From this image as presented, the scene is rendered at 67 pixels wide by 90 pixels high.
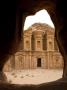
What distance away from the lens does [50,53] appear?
40.7m

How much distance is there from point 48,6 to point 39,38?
105ft

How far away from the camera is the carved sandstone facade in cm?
3938

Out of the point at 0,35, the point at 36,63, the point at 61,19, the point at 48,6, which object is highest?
the point at 48,6

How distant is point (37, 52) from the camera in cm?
4081

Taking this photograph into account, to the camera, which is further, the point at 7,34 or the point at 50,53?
the point at 50,53

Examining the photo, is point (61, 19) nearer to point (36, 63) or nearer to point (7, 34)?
point (7, 34)

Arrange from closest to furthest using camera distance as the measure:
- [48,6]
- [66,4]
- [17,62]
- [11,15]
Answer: [66,4] < [11,15] < [48,6] < [17,62]

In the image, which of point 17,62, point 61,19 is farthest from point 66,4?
point 17,62

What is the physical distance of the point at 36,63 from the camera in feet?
133

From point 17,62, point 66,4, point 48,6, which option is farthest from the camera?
point 17,62

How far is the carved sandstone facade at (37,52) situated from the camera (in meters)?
39.4

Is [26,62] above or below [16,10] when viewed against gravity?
below

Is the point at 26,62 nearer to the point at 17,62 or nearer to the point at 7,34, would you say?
the point at 17,62

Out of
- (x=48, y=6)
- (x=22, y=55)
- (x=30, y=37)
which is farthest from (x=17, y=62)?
(x=48, y=6)
